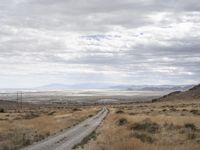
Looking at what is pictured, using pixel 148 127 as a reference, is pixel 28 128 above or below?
below

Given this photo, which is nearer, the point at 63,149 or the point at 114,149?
the point at 114,149

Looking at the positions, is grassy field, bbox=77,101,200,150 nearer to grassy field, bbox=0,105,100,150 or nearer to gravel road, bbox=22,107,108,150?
gravel road, bbox=22,107,108,150

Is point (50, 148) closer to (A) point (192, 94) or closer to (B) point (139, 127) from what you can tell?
(B) point (139, 127)

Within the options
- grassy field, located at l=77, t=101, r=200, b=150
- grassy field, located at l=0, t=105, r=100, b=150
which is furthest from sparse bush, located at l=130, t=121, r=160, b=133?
grassy field, located at l=0, t=105, r=100, b=150

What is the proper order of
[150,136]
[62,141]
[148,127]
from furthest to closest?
1. [148,127]
2. [62,141]
3. [150,136]

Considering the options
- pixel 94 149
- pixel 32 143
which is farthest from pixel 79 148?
pixel 32 143

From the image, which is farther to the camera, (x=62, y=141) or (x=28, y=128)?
(x=28, y=128)

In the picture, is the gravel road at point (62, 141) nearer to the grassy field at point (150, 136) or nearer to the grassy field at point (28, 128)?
the grassy field at point (28, 128)

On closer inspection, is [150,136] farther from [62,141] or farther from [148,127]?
[148,127]

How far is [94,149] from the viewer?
22.7m

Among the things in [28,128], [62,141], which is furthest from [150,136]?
[28,128]

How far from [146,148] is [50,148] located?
344 inches

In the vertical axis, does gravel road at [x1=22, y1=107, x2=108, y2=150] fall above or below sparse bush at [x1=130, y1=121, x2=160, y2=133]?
below

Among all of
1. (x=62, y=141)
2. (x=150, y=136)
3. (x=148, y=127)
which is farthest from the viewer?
(x=148, y=127)
